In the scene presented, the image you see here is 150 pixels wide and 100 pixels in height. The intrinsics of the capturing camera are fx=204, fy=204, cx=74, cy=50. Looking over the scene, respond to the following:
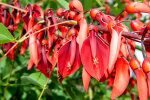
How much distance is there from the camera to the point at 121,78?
1.82 feet

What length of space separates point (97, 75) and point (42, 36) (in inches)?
11.5

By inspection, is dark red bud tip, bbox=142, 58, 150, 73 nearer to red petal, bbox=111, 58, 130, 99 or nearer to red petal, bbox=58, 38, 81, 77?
red petal, bbox=111, 58, 130, 99

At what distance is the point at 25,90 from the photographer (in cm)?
116

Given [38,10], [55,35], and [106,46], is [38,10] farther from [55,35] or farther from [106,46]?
[106,46]

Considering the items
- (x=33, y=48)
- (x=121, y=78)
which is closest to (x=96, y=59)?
(x=121, y=78)

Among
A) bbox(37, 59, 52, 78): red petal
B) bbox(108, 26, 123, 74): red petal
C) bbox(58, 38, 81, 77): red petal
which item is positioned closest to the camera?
bbox(108, 26, 123, 74): red petal

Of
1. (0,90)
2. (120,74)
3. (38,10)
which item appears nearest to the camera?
(120,74)

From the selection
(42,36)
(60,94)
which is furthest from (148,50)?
(60,94)

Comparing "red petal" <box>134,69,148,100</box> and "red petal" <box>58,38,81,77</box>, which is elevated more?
"red petal" <box>58,38,81,77</box>

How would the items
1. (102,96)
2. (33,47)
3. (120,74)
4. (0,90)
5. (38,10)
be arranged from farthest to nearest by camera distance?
1. (102,96)
2. (0,90)
3. (38,10)
4. (33,47)
5. (120,74)

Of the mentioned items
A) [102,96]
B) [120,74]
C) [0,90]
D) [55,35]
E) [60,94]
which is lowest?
[102,96]

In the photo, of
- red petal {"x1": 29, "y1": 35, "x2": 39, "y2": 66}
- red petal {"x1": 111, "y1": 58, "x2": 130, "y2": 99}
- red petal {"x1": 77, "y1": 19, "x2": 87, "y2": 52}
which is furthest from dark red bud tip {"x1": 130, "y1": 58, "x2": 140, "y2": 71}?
red petal {"x1": 29, "y1": 35, "x2": 39, "y2": 66}

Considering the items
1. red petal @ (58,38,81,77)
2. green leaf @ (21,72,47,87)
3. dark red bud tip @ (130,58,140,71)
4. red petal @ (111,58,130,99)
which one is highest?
red petal @ (58,38,81,77)

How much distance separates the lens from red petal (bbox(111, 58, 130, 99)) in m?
0.54
